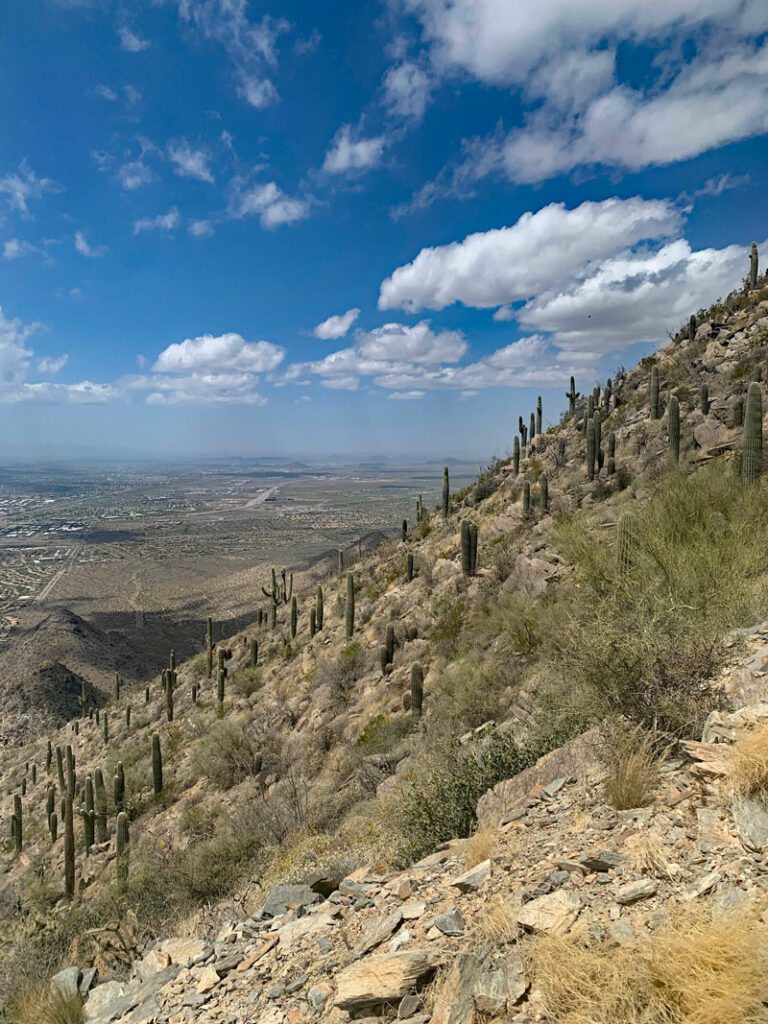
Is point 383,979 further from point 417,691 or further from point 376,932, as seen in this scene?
point 417,691

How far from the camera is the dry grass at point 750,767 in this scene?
3145 millimetres

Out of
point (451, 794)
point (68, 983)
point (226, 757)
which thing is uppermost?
point (451, 794)

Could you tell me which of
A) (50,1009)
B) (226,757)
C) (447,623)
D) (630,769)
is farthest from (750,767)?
(226,757)

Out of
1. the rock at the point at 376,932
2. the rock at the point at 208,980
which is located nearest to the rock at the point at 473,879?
the rock at the point at 376,932

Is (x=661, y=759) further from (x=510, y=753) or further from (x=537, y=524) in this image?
(x=537, y=524)

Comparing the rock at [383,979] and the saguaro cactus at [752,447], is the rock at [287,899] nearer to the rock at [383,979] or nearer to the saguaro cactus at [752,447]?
the rock at [383,979]

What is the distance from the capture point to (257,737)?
1636 centimetres

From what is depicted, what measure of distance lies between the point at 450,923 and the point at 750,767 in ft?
7.15

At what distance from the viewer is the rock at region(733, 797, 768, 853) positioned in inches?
113

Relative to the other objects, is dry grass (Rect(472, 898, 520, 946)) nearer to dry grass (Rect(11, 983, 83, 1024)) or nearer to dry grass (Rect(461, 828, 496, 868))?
dry grass (Rect(461, 828, 496, 868))

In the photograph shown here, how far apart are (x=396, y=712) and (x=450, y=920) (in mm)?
10435

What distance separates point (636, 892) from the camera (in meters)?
2.88

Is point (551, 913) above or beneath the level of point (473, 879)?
above

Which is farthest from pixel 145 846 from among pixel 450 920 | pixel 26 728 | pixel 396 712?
pixel 26 728
